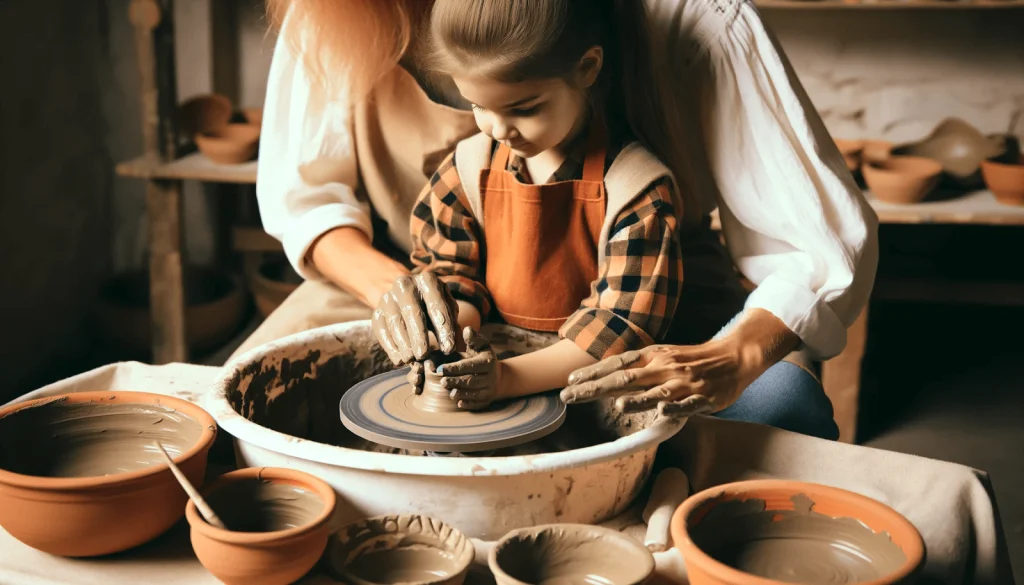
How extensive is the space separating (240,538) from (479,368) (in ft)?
1.41

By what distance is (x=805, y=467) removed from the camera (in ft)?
4.44

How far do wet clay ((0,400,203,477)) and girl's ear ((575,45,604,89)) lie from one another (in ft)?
2.21

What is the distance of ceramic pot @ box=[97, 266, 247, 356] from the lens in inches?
149

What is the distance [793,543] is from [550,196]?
635 millimetres

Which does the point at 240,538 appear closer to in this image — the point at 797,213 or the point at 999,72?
the point at 797,213

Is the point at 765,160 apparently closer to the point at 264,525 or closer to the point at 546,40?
the point at 546,40

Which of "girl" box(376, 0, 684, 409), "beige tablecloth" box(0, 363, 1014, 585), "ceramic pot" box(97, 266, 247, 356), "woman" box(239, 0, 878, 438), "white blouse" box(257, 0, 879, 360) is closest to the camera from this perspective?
"beige tablecloth" box(0, 363, 1014, 585)

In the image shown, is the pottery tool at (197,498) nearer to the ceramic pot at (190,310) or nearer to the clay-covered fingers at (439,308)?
the clay-covered fingers at (439,308)

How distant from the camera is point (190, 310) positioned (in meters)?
3.74

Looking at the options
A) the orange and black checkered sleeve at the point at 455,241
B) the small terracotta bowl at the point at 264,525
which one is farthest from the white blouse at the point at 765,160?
the small terracotta bowl at the point at 264,525

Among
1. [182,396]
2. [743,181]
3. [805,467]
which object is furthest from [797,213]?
[182,396]

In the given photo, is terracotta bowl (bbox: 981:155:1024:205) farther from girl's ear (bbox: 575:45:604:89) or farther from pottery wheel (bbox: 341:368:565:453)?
pottery wheel (bbox: 341:368:565:453)

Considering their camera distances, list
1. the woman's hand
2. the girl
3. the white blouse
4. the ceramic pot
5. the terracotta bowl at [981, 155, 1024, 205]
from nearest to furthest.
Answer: the woman's hand
the girl
the white blouse
the terracotta bowl at [981, 155, 1024, 205]
the ceramic pot

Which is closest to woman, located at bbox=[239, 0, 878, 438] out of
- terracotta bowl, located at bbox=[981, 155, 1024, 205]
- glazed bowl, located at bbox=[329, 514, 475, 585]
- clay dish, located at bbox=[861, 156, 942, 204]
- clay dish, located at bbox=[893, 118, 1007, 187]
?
glazed bowl, located at bbox=[329, 514, 475, 585]
